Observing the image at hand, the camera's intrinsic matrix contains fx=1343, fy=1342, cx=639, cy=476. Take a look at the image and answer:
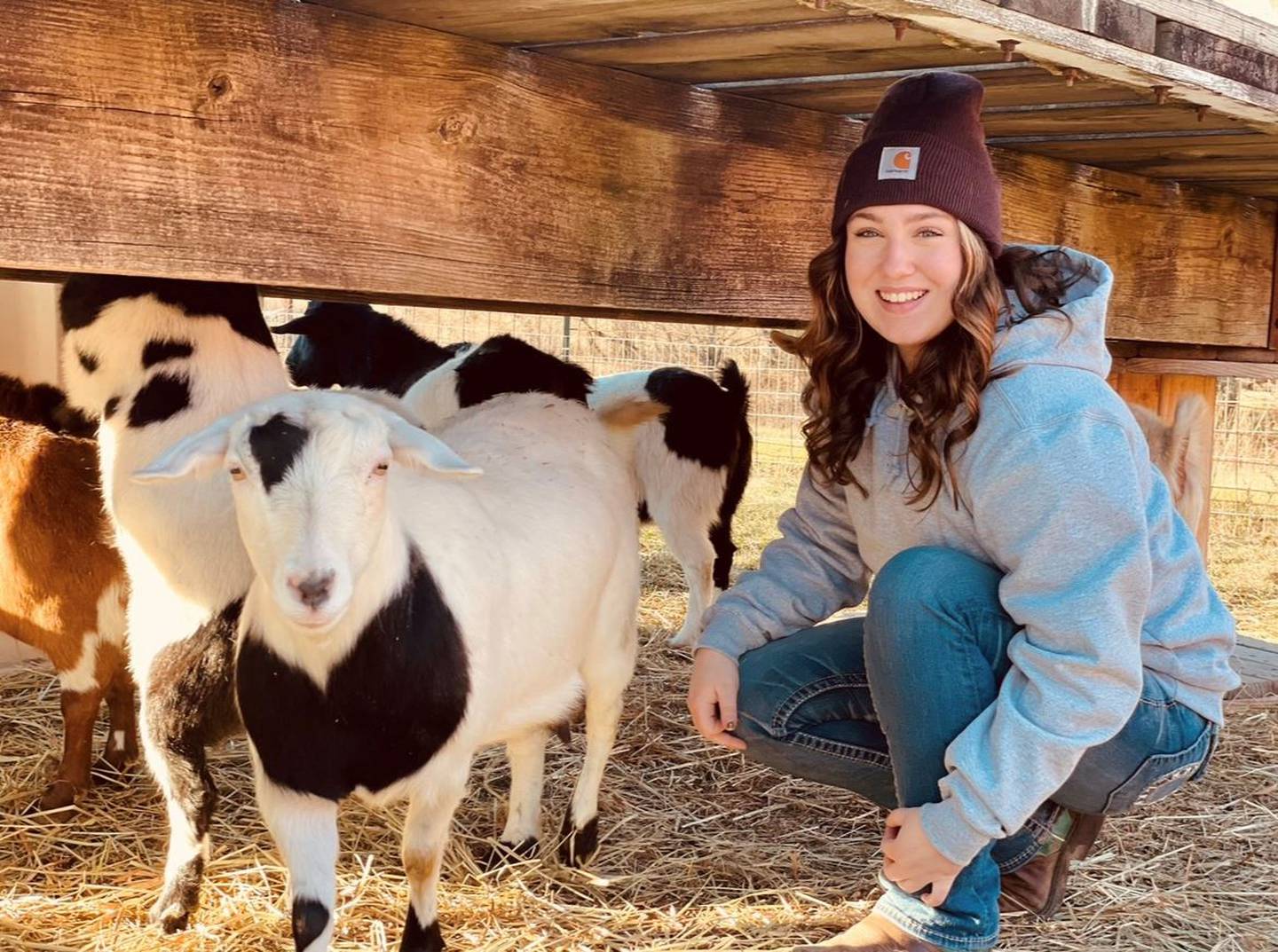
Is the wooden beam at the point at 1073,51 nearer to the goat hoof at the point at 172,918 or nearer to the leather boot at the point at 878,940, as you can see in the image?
the leather boot at the point at 878,940

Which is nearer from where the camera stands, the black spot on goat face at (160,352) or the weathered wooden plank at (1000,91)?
the weathered wooden plank at (1000,91)

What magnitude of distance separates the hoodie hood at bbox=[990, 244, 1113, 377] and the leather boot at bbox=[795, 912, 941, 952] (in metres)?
1.09

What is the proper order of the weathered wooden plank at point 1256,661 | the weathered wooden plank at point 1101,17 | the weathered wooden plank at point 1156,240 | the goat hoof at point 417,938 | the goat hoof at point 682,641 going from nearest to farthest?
the weathered wooden plank at point 1101,17, the goat hoof at point 417,938, the weathered wooden plank at point 1156,240, the weathered wooden plank at point 1256,661, the goat hoof at point 682,641

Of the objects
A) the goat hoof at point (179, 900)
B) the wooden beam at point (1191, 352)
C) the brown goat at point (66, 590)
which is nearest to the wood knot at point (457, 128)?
the goat hoof at point (179, 900)

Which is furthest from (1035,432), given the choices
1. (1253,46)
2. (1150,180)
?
(1150,180)

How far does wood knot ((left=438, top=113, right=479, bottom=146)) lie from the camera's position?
2.75 meters

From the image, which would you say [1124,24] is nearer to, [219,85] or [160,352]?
[219,85]

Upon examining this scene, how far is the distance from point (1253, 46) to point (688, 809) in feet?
8.90

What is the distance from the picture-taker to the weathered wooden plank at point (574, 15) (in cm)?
245

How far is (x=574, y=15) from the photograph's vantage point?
255cm

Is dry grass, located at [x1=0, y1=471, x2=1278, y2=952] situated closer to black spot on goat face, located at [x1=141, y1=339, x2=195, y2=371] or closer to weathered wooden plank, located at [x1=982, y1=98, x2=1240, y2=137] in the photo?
black spot on goat face, located at [x1=141, y1=339, x2=195, y2=371]

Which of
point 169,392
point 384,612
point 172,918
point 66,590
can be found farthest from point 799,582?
point 66,590

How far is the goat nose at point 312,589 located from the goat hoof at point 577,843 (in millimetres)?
1728

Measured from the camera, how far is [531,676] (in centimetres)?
349
